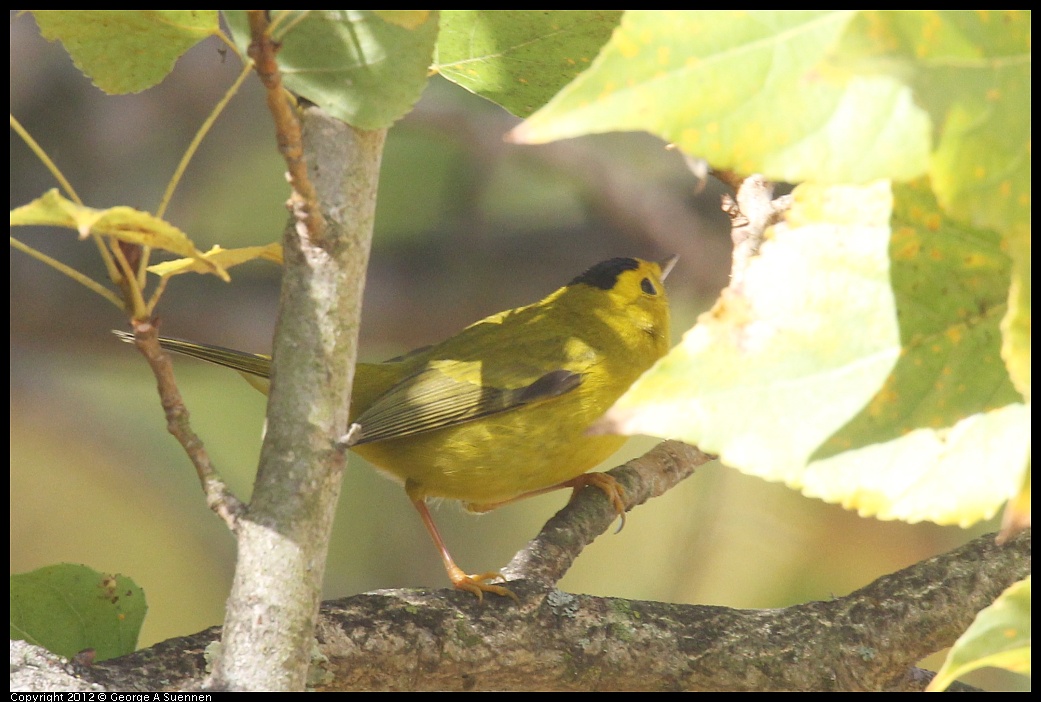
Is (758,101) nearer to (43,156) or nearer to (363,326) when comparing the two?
(43,156)

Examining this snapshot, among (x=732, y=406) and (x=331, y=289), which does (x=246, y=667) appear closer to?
(x=331, y=289)

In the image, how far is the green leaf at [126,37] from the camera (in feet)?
3.76

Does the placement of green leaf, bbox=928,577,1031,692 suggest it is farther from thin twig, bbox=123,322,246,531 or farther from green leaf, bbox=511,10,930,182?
thin twig, bbox=123,322,246,531

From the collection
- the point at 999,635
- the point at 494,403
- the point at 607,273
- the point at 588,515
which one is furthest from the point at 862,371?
the point at 607,273

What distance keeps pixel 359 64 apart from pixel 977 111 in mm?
706

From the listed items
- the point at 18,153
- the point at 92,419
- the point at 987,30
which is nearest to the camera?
the point at 987,30

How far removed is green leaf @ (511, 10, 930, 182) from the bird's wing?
207 cm

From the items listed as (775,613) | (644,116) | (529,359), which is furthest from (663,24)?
(529,359)

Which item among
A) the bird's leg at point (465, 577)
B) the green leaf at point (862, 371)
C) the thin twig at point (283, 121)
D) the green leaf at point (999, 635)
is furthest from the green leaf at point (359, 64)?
the bird's leg at point (465, 577)

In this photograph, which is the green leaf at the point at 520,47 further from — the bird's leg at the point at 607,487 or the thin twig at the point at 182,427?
the bird's leg at the point at 607,487

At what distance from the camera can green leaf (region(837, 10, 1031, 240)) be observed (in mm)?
688

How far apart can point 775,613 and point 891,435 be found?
1139 mm

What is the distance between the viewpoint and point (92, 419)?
622 centimetres

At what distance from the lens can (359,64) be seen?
114 centimetres
